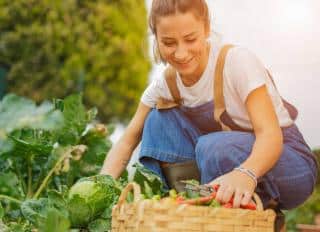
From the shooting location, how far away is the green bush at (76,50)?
8.72m

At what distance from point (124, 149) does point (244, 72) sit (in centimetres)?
44

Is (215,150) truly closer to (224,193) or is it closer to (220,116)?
(220,116)

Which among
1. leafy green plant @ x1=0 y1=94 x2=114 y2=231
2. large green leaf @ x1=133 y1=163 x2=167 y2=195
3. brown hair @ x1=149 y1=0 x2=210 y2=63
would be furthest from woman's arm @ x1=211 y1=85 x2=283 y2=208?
leafy green plant @ x1=0 y1=94 x2=114 y2=231

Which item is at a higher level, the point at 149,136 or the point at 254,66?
the point at 254,66

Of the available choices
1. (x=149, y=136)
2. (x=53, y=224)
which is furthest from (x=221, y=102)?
(x=53, y=224)

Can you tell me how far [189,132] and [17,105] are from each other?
Answer: 34.8 inches

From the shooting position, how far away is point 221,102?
6.23ft

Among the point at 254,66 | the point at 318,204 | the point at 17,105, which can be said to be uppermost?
the point at 17,105

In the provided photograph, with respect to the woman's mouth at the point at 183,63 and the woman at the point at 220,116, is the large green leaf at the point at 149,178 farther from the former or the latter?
the woman's mouth at the point at 183,63

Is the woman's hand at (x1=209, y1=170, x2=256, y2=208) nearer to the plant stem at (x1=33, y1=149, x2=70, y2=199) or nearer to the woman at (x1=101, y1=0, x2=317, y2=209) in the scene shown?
the woman at (x1=101, y1=0, x2=317, y2=209)

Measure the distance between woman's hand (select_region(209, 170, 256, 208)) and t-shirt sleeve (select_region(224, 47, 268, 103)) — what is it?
10.6 inches

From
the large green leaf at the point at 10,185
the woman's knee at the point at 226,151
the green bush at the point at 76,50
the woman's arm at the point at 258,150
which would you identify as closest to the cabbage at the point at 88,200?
the woman's knee at the point at 226,151

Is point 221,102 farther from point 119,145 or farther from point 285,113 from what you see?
point 119,145

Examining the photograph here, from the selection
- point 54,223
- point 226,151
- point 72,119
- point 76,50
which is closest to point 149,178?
point 226,151
